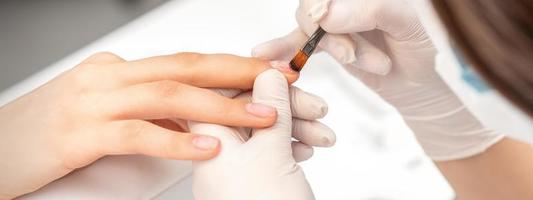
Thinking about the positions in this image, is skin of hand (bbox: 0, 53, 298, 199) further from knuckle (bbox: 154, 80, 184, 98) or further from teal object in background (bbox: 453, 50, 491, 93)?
teal object in background (bbox: 453, 50, 491, 93)

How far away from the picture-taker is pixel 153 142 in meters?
0.81

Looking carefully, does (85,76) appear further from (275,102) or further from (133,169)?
(275,102)

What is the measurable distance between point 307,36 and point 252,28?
18.7 inches

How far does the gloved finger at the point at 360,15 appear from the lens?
0.86 metres

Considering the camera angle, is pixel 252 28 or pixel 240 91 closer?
pixel 240 91

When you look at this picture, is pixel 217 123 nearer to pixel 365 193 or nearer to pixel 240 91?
pixel 240 91

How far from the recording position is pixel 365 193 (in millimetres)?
1291

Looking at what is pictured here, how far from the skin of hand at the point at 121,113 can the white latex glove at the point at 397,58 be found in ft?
0.34

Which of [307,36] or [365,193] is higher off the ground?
[307,36]

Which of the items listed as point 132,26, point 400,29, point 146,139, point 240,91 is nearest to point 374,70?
point 400,29

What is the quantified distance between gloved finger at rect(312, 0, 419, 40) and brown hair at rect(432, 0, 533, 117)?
0.33 metres

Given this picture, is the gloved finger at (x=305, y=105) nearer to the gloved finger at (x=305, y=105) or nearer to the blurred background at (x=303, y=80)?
→ the gloved finger at (x=305, y=105)

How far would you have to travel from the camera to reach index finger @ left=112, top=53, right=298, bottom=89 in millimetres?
864

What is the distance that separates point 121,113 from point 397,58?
1.46ft
